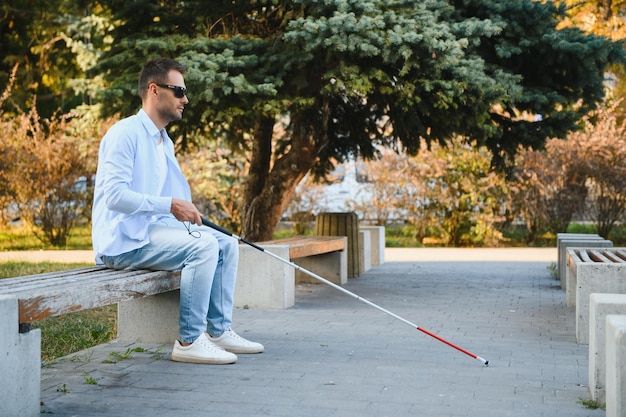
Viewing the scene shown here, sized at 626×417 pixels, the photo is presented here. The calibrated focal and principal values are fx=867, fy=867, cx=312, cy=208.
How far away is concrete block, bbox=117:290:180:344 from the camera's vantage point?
604 centimetres

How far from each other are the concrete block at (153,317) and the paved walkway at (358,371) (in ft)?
0.40

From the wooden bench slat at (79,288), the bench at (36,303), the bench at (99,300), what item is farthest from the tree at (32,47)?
the bench at (36,303)

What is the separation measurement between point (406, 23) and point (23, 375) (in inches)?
216

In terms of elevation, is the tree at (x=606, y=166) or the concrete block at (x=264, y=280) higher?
the tree at (x=606, y=166)

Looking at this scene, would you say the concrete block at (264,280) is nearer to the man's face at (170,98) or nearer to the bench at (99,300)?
the bench at (99,300)

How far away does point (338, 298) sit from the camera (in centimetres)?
905

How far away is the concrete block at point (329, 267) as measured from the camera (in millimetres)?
10398

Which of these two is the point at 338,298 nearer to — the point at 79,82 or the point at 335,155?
the point at 335,155

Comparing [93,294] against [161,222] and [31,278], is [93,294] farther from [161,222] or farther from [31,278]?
[161,222]

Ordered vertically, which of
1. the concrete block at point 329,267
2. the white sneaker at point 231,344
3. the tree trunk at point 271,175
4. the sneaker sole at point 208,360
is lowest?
the sneaker sole at point 208,360

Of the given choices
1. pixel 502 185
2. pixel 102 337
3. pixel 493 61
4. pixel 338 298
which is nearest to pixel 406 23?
pixel 493 61

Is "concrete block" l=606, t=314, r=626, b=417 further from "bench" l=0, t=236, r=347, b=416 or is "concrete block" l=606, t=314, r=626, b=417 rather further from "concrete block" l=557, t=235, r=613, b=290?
"concrete block" l=557, t=235, r=613, b=290

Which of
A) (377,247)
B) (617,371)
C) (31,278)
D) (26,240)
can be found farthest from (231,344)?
(26,240)

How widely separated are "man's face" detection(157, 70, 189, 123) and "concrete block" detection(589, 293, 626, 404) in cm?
281
